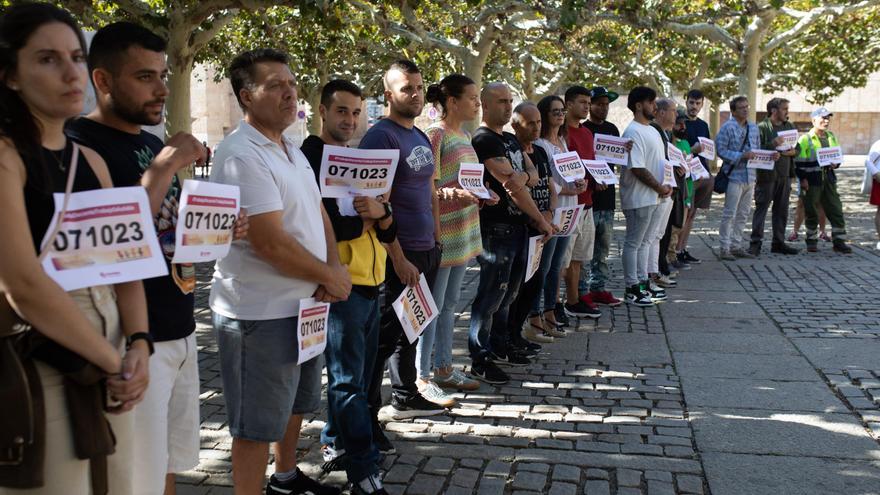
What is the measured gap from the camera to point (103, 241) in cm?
217

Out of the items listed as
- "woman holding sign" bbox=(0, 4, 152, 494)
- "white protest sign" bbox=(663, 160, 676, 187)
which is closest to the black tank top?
"woman holding sign" bbox=(0, 4, 152, 494)

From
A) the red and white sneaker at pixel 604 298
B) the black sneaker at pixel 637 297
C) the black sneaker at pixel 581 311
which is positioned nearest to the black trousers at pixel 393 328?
the black sneaker at pixel 581 311

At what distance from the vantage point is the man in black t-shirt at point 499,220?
5.56 meters

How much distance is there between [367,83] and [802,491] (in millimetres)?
28667

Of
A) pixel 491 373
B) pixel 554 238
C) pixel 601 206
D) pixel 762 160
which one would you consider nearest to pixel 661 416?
pixel 491 373

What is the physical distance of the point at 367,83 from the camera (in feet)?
102

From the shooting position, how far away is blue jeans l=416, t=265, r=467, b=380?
5.04 metres

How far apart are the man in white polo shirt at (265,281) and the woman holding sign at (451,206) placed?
1.79 meters

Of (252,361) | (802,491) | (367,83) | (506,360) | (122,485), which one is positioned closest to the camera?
(122,485)

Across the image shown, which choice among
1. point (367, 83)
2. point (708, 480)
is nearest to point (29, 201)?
point (708, 480)

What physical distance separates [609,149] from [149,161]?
18.9 ft

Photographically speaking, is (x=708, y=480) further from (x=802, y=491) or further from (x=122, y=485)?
(x=122, y=485)

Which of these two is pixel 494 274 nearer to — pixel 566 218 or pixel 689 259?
pixel 566 218

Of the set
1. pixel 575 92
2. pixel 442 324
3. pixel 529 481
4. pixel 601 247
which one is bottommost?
pixel 529 481
